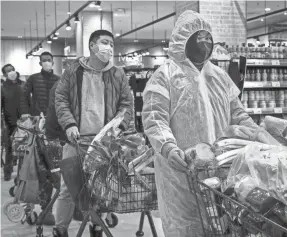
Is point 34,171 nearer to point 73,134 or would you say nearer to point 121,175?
point 73,134

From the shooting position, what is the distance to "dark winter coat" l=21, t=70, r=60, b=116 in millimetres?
6672

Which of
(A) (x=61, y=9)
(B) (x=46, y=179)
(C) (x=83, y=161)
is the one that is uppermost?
(A) (x=61, y=9)

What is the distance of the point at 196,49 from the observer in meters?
2.61

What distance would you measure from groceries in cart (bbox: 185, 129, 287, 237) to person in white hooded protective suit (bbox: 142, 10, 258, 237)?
1.32ft

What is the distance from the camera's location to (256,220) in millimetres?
1637

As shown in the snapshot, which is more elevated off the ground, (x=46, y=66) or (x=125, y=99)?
(x=46, y=66)

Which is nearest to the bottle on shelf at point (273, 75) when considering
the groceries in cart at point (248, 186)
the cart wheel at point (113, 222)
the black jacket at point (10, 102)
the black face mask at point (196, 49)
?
the cart wheel at point (113, 222)

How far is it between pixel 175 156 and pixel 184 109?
0.42m

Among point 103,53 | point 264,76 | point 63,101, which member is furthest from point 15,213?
point 264,76

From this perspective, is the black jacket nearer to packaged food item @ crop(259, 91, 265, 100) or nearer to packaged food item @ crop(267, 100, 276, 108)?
packaged food item @ crop(259, 91, 265, 100)

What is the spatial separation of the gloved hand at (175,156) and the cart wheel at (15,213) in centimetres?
293

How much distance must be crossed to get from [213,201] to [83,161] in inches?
56.9

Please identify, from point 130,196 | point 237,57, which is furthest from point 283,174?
point 237,57

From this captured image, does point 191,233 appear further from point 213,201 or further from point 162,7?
point 162,7
